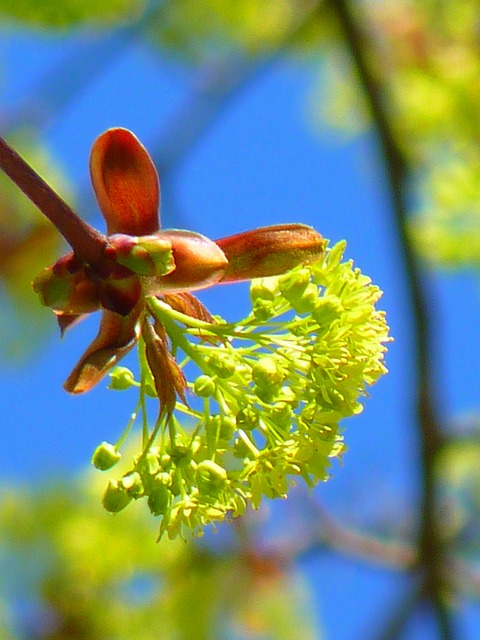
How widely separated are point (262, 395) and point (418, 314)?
154 cm

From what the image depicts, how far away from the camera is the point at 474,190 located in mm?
2736

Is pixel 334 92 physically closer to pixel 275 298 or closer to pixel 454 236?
pixel 454 236

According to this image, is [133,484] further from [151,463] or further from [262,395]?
[262,395]

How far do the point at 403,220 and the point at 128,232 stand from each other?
5.46 ft

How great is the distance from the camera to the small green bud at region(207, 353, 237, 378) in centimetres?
101

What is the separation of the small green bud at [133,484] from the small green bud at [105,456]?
0.04m


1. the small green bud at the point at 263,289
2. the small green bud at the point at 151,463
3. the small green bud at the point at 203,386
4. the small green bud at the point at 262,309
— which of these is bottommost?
the small green bud at the point at 151,463

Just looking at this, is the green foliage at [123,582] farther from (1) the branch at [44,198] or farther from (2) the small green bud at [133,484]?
(1) the branch at [44,198]

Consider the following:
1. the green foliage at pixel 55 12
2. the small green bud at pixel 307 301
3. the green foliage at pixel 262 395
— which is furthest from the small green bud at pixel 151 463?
the green foliage at pixel 55 12

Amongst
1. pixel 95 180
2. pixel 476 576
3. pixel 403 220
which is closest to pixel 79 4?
pixel 95 180

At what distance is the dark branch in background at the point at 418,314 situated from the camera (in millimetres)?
2492

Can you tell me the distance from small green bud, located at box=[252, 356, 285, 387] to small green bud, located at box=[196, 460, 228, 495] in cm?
9

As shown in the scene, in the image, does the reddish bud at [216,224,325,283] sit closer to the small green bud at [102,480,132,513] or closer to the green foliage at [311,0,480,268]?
the small green bud at [102,480,132,513]

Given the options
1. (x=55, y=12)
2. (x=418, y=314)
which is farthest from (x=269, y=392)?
(x=418, y=314)
